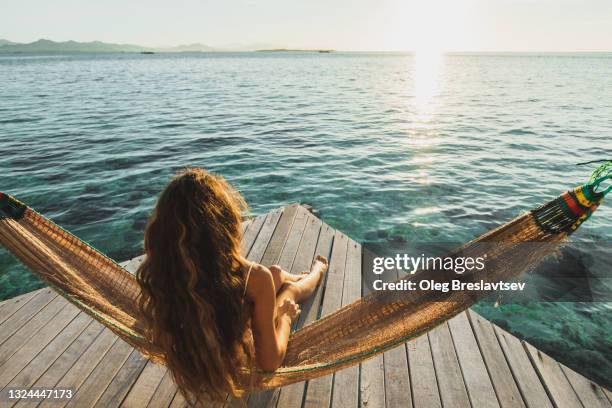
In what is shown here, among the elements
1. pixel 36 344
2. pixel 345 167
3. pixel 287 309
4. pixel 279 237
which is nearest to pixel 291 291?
pixel 287 309

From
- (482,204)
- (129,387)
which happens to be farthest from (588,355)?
(129,387)

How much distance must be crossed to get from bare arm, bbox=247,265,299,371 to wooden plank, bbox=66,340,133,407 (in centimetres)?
152

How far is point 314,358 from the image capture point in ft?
9.07

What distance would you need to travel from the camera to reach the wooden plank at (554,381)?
303 cm

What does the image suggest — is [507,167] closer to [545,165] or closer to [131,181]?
[545,165]

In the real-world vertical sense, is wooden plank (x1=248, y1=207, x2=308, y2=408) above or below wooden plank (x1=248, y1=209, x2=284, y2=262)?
above

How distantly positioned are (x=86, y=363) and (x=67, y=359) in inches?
7.6

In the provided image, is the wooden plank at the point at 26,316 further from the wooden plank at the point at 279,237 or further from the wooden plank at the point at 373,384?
the wooden plank at the point at 373,384

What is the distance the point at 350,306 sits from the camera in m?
3.02

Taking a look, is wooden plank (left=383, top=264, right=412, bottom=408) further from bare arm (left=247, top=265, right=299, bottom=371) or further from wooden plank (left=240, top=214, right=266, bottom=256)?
wooden plank (left=240, top=214, right=266, bottom=256)

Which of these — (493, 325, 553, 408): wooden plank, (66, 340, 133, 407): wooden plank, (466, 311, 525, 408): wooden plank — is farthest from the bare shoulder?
(493, 325, 553, 408): wooden plank

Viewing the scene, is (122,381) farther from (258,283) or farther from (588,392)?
(588,392)

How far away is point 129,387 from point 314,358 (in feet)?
5.23

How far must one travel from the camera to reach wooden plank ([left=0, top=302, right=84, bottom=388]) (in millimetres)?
3260
